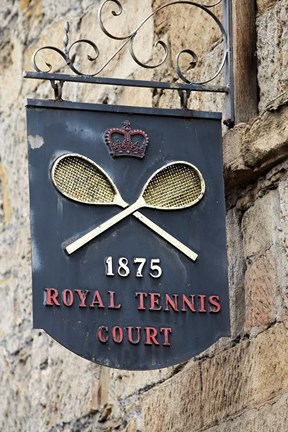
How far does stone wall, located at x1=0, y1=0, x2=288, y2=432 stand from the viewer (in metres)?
5.27

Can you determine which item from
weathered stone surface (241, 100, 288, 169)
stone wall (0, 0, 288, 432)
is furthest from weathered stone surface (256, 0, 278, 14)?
weathered stone surface (241, 100, 288, 169)

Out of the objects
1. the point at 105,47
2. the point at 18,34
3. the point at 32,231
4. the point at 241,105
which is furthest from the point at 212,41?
the point at 18,34

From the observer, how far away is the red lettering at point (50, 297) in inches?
190

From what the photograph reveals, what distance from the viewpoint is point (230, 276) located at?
5.54 meters

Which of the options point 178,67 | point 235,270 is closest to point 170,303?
point 235,270

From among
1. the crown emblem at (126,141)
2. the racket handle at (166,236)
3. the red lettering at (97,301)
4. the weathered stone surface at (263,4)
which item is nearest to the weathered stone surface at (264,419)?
the racket handle at (166,236)

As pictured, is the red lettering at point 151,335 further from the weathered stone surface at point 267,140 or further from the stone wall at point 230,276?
the weathered stone surface at point 267,140

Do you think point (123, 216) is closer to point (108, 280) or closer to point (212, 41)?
point (108, 280)

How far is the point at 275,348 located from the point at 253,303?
0.26m

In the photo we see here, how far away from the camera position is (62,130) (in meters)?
5.10

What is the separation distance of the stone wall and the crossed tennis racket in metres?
0.33

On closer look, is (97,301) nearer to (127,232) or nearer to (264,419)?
(127,232)

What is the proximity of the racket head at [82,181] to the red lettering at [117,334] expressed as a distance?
0.41m

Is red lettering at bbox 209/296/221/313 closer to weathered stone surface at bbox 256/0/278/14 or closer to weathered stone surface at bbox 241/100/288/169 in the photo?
weathered stone surface at bbox 241/100/288/169
